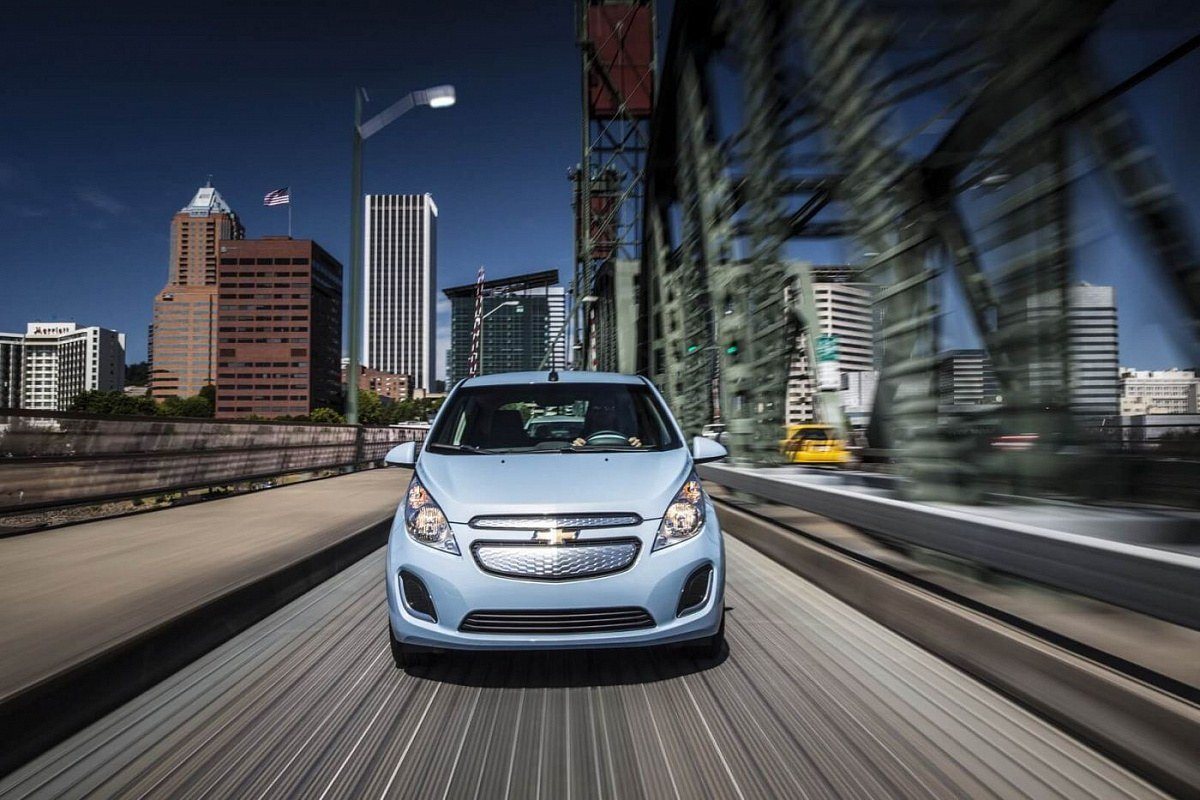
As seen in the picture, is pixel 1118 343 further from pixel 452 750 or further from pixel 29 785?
pixel 29 785

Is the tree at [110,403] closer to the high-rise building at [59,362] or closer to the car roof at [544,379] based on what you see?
the high-rise building at [59,362]

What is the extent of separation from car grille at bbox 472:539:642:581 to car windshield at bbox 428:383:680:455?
1.21 metres

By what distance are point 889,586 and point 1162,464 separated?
3.39 metres

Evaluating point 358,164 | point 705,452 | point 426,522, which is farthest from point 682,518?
→ point 358,164

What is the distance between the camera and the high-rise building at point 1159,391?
3951 millimetres

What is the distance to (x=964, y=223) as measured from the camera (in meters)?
4.84

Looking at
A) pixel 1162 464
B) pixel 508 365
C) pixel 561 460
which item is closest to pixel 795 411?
pixel 508 365

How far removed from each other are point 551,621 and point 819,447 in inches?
651

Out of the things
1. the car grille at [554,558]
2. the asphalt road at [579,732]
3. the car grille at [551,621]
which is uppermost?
the car grille at [554,558]

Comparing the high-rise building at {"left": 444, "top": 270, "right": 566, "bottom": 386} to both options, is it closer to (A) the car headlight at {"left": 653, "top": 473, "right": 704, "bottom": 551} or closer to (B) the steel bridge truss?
(B) the steel bridge truss

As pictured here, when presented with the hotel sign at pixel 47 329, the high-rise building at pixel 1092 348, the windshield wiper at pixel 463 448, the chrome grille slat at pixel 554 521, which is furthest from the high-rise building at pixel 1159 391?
Answer: the hotel sign at pixel 47 329

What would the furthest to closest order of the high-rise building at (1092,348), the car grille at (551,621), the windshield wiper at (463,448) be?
1. the windshield wiper at (463,448)
2. the high-rise building at (1092,348)
3. the car grille at (551,621)

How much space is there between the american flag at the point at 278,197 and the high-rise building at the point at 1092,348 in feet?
98.6

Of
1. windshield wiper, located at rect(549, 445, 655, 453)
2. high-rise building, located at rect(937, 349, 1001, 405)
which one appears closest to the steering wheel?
windshield wiper, located at rect(549, 445, 655, 453)
